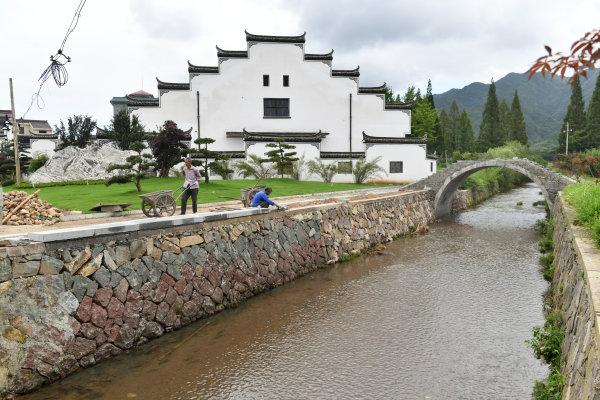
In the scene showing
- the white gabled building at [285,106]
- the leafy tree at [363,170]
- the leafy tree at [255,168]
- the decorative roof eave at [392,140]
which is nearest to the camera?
the leafy tree at [255,168]

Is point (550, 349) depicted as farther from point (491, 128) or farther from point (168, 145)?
point (491, 128)

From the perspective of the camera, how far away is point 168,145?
1093 inches

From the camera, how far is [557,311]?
10.4 metres

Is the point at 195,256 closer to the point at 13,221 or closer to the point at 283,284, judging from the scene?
the point at 283,284

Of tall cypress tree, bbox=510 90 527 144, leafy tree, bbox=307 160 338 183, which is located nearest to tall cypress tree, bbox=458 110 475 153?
tall cypress tree, bbox=510 90 527 144

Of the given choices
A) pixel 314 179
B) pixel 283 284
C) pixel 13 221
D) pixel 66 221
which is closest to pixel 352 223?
pixel 283 284

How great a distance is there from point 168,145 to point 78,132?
14.7 meters

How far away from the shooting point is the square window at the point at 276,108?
134 ft

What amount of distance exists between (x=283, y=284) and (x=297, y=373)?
6.23m

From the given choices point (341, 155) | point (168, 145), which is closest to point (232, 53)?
point (341, 155)

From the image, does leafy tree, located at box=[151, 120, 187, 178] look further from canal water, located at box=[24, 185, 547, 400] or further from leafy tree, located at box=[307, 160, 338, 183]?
canal water, located at box=[24, 185, 547, 400]

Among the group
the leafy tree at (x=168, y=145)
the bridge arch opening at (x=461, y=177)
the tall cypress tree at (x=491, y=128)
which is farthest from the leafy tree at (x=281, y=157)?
the tall cypress tree at (x=491, y=128)

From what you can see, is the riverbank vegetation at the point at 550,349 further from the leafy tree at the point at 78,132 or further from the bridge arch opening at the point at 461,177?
the leafy tree at the point at 78,132

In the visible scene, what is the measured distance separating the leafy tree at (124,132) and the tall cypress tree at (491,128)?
56.8 m
